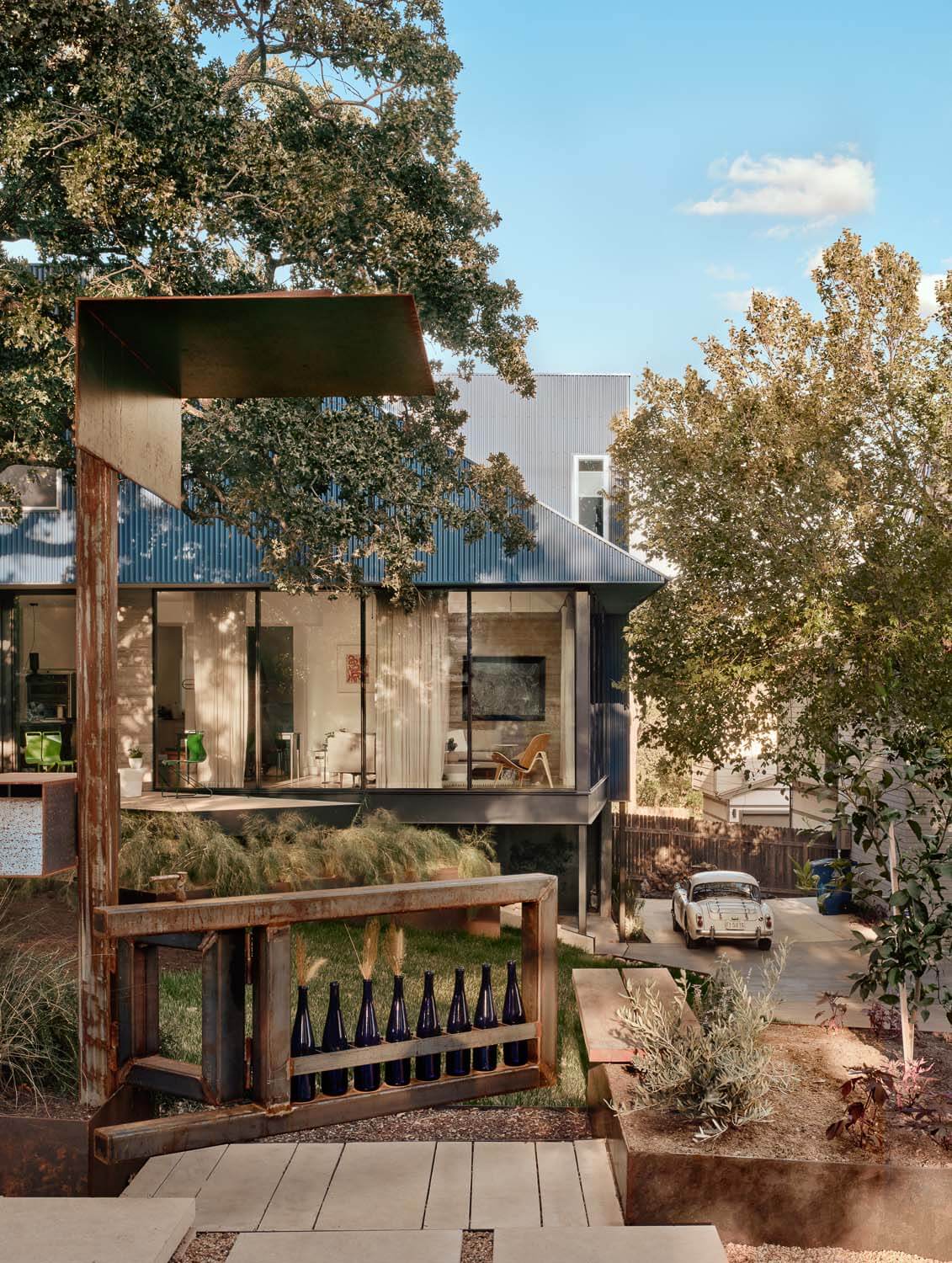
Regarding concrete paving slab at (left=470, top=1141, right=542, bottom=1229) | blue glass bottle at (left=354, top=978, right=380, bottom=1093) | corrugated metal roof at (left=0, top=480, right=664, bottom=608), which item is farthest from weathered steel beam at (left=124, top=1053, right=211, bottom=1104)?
corrugated metal roof at (left=0, top=480, right=664, bottom=608)

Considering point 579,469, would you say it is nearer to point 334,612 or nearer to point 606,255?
point 606,255

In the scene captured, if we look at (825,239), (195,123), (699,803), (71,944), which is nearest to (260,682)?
(71,944)

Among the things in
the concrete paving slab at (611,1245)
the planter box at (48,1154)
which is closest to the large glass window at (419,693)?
the planter box at (48,1154)

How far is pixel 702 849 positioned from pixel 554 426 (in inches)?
432

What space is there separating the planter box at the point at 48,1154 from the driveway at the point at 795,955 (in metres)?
7.29

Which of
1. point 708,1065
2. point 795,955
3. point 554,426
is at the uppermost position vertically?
point 554,426

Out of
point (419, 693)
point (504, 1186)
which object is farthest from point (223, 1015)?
point (419, 693)

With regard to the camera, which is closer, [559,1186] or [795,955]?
Answer: [559,1186]

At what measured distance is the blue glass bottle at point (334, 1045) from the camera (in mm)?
3797

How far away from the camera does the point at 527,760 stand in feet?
48.3

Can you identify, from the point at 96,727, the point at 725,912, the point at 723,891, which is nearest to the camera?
the point at 96,727

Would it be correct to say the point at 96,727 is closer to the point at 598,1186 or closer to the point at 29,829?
the point at 29,829

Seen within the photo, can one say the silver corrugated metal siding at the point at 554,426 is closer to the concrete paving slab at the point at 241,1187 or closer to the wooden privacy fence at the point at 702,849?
the wooden privacy fence at the point at 702,849

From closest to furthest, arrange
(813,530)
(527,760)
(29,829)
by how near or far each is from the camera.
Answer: (29,829), (813,530), (527,760)
